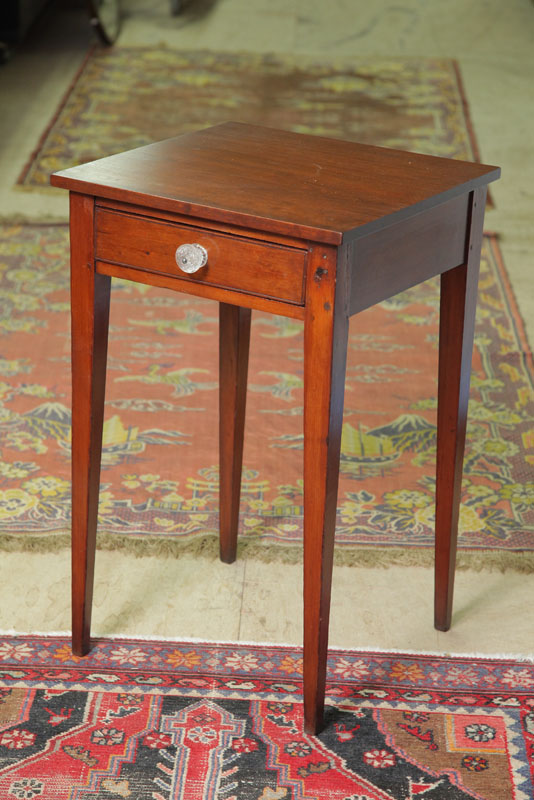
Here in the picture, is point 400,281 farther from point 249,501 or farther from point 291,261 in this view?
point 249,501

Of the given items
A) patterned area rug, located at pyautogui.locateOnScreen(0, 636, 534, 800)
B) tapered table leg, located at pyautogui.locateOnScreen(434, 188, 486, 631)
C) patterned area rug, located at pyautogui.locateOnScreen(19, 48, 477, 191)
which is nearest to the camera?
patterned area rug, located at pyautogui.locateOnScreen(0, 636, 534, 800)

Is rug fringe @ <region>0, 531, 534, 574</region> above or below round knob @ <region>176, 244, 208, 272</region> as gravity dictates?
below

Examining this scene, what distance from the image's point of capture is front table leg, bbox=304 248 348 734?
1.34 metres

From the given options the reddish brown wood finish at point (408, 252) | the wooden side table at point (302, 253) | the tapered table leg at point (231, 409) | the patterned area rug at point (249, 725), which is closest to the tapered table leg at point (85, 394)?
the wooden side table at point (302, 253)

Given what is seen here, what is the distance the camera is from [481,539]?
2.17 metres

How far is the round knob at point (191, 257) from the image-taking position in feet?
4.64

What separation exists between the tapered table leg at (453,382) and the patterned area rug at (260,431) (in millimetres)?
298

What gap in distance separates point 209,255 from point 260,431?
3.95 ft

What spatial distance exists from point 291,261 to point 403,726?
78cm

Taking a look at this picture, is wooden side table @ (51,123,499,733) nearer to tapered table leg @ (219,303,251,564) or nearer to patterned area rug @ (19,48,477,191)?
tapered table leg @ (219,303,251,564)

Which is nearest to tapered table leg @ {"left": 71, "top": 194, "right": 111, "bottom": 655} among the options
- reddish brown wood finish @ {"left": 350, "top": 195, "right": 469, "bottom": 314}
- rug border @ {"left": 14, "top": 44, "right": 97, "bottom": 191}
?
reddish brown wood finish @ {"left": 350, "top": 195, "right": 469, "bottom": 314}

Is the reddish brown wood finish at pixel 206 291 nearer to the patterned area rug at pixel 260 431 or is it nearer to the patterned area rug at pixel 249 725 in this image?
the patterned area rug at pixel 249 725

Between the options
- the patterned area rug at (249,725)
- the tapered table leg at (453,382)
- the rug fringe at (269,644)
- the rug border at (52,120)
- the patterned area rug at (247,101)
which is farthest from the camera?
the patterned area rug at (247,101)

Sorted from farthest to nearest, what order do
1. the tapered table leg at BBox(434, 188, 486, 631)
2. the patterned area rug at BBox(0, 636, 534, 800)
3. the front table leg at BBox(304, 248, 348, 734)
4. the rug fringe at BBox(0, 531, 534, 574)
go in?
the rug fringe at BBox(0, 531, 534, 574) < the tapered table leg at BBox(434, 188, 486, 631) < the patterned area rug at BBox(0, 636, 534, 800) < the front table leg at BBox(304, 248, 348, 734)
